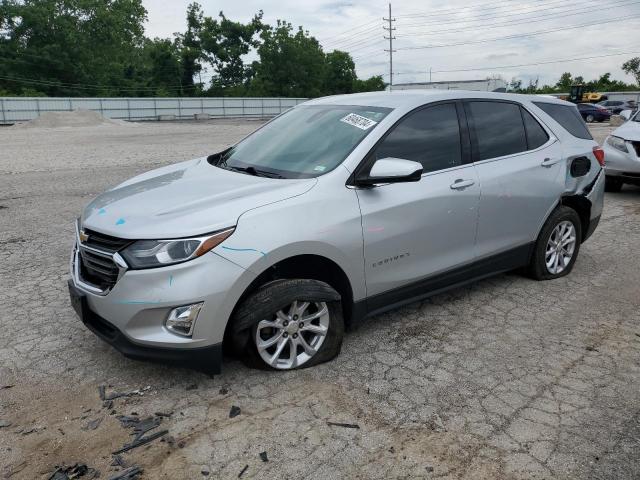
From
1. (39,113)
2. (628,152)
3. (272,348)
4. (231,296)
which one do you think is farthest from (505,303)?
(39,113)

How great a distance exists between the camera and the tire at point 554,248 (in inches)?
194

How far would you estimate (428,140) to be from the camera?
13.3ft

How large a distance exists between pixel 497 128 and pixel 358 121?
4.32ft

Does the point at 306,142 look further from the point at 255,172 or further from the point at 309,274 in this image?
the point at 309,274

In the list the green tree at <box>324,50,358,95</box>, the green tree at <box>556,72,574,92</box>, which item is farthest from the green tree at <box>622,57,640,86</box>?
the green tree at <box>324,50,358,95</box>

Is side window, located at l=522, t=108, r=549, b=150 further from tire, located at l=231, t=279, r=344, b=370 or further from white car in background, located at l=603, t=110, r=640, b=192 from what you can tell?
white car in background, located at l=603, t=110, r=640, b=192

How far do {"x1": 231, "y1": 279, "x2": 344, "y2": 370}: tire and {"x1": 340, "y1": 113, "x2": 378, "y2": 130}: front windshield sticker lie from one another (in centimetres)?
116

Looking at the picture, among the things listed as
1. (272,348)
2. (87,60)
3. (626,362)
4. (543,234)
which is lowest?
(626,362)

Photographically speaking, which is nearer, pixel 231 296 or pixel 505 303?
pixel 231 296

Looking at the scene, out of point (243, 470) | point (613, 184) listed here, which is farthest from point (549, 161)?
point (613, 184)

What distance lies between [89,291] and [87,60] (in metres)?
61.6

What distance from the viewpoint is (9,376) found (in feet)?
11.4

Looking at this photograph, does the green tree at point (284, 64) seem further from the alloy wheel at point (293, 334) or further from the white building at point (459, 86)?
A: the alloy wheel at point (293, 334)

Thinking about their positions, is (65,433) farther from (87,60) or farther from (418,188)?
(87,60)
